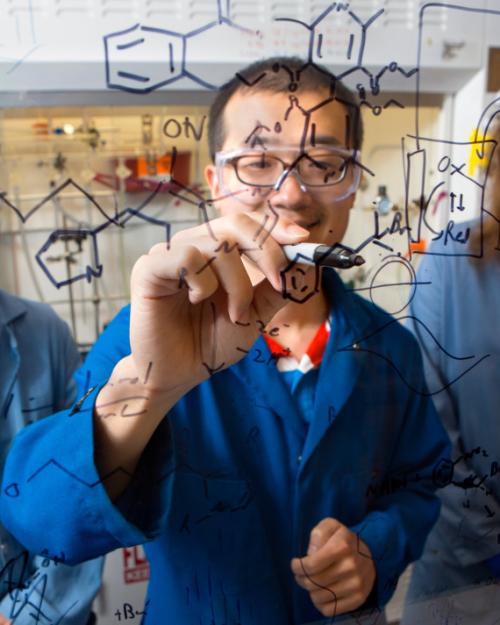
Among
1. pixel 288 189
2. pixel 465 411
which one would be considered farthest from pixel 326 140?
pixel 465 411

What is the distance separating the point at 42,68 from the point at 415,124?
273 millimetres

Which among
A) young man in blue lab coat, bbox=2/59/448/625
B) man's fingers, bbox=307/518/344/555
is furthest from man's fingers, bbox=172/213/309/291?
man's fingers, bbox=307/518/344/555

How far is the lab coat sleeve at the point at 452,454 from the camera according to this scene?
0.43 metres

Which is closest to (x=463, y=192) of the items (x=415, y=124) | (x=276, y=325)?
(x=415, y=124)

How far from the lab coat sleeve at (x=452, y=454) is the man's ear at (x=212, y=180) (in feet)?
0.59

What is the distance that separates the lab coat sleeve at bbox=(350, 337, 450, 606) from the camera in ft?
1.43

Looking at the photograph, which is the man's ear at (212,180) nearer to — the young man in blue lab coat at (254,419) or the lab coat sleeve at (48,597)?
the young man in blue lab coat at (254,419)

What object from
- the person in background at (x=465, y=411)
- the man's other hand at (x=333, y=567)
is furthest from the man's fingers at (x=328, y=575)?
the person in background at (x=465, y=411)

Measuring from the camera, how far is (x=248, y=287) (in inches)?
12.0

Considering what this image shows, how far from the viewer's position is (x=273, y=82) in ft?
1.14

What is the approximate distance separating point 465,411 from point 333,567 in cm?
18

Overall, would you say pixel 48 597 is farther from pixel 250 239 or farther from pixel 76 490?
pixel 250 239

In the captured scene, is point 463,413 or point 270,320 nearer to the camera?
point 270,320

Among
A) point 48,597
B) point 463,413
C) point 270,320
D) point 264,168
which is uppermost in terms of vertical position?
point 264,168
